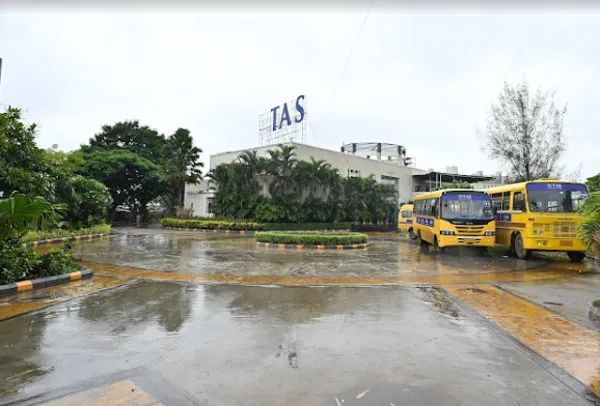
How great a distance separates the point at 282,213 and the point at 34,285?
21.1 m

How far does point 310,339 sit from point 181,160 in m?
32.0

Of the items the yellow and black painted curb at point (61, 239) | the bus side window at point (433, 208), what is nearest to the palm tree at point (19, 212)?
the yellow and black painted curb at point (61, 239)

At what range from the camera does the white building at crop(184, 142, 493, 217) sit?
33.2 m

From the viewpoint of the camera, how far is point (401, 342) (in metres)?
5.00

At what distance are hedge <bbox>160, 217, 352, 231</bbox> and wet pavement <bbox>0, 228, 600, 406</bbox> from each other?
1830 centimetres

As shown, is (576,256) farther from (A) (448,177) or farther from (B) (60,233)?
(A) (448,177)

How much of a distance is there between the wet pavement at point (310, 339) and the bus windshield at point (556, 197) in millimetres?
3831

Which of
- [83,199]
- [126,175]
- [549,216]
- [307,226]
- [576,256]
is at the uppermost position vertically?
[126,175]

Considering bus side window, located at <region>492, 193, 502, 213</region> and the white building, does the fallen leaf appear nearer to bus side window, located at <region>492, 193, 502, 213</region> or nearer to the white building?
bus side window, located at <region>492, 193, 502, 213</region>

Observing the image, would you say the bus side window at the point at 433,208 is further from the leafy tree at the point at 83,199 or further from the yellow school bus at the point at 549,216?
the leafy tree at the point at 83,199

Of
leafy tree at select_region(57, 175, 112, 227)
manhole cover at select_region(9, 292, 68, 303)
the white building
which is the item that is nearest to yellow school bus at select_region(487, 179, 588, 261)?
manhole cover at select_region(9, 292, 68, 303)

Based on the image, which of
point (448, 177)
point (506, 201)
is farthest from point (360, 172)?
point (506, 201)

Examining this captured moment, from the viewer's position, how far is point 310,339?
5.07 metres

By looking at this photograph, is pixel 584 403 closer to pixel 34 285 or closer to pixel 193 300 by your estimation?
pixel 193 300
